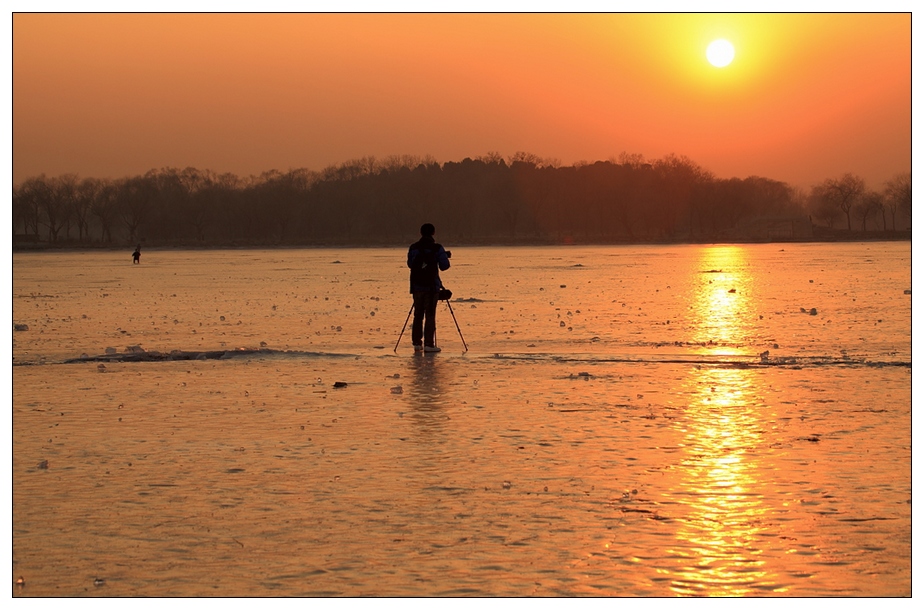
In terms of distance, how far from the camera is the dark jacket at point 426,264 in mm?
18016

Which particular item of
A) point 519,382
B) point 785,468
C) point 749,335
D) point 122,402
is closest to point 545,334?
point 749,335

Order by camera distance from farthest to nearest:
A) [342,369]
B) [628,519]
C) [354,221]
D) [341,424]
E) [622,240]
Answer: [354,221]
[622,240]
[342,369]
[341,424]
[628,519]

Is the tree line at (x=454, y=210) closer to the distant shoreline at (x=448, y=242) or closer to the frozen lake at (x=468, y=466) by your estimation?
the distant shoreline at (x=448, y=242)

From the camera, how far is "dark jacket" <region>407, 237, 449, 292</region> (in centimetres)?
1802

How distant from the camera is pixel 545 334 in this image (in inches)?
824

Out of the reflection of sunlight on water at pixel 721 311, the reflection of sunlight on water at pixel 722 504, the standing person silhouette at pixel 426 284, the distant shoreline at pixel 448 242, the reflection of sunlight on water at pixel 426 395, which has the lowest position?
the reflection of sunlight on water at pixel 722 504

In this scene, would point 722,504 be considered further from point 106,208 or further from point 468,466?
point 106,208

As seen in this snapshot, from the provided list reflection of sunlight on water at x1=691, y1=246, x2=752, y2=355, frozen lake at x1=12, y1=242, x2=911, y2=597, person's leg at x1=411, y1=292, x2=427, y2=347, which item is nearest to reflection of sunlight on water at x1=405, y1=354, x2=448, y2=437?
frozen lake at x1=12, y1=242, x2=911, y2=597

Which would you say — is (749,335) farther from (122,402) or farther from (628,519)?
(628,519)

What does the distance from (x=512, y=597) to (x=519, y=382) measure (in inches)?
324

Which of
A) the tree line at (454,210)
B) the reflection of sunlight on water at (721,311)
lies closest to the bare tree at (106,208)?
the tree line at (454,210)

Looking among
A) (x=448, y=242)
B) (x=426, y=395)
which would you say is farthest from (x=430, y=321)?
(x=448, y=242)

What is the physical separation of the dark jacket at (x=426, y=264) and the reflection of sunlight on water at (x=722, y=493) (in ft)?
14.0

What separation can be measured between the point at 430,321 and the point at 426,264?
2.60ft
